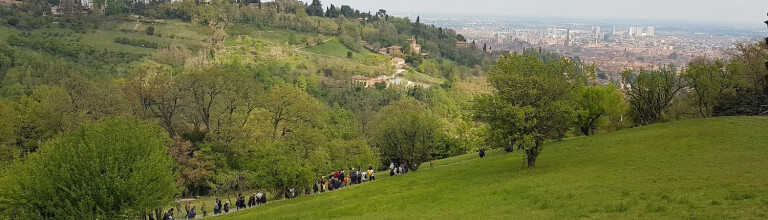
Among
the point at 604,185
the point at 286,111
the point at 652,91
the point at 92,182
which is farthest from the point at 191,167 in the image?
the point at 652,91

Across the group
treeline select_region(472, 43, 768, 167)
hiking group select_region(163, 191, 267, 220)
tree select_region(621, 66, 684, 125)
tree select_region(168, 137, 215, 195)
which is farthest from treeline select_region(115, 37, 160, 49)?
tree select_region(621, 66, 684, 125)

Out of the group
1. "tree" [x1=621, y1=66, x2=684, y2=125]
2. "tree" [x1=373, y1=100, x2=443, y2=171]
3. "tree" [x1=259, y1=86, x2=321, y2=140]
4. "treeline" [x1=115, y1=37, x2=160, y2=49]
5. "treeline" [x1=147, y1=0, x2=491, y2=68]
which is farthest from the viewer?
"treeline" [x1=147, y1=0, x2=491, y2=68]

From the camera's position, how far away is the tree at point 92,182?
1050 inches

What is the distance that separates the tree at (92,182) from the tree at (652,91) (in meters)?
41.3

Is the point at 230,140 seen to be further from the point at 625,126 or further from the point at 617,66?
the point at 617,66

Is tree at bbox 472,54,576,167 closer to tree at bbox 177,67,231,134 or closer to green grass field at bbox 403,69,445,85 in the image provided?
tree at bbox 177,67,231,134

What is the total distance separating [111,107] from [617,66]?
16986cm

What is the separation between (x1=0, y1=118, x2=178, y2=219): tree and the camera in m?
26.7

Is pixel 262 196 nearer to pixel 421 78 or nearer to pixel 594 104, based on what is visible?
pixel 594 104

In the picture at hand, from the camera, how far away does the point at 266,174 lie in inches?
Answer: 1538

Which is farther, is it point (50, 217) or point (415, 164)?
point (415, 164)

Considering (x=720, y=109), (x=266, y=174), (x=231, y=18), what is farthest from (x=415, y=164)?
(x=231, y=18)

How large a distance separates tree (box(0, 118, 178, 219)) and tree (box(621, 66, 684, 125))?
136ft

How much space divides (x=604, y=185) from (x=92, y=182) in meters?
24.7
